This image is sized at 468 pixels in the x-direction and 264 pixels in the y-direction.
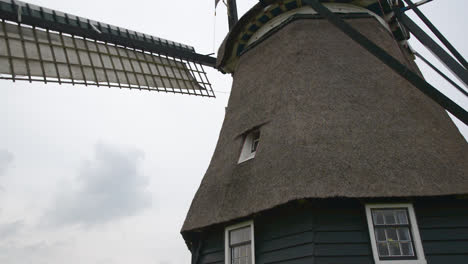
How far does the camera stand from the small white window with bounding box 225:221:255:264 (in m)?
6.88

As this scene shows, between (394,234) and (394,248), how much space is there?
219 millimetres

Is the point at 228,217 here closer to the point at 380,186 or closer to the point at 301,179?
the point at 301,179

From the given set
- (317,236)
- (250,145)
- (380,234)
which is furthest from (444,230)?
(250,145)

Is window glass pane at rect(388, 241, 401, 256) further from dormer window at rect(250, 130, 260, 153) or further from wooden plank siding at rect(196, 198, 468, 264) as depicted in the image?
dormer window at rect(250, 130, 260, 153)

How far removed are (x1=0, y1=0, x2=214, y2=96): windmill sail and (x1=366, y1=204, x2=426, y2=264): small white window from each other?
9.31 metres

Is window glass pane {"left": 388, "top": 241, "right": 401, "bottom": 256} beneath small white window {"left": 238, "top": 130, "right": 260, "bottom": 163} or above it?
beneath

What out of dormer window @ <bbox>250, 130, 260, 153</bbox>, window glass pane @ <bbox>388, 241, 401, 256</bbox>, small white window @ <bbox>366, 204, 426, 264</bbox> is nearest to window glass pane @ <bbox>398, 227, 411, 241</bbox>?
small white window @ <bbox>366, 204, 426, 264</bbox>

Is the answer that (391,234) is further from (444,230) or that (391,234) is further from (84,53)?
(84,53)

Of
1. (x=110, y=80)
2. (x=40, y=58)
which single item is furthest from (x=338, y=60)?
(x=40, y=58)

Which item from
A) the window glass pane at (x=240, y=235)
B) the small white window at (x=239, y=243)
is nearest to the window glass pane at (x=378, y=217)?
the small white window at (x=239, y=243)

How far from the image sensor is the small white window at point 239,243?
22.6ft

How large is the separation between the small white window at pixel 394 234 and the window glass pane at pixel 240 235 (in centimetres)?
217

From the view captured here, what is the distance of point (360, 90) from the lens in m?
7.55

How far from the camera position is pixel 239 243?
695 cm
